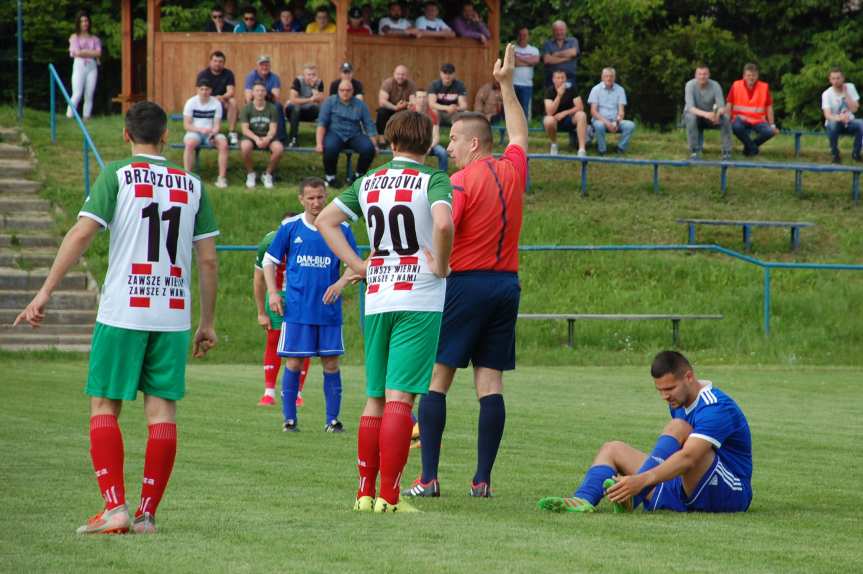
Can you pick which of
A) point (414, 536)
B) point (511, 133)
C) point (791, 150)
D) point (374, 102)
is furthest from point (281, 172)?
point (414, 536)

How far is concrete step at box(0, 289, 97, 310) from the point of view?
22.8 meters

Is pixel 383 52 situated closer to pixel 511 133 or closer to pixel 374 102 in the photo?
pixel 374 102

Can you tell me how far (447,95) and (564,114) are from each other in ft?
8.64

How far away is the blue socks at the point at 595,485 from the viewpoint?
830cm

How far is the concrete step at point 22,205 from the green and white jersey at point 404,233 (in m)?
19.1

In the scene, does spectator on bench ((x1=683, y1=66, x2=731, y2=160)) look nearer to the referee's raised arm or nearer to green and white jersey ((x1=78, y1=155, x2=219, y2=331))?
the referee's raised arm

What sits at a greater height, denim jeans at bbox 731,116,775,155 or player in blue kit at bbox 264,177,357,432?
denim jeans at bbox 731,116,775,155

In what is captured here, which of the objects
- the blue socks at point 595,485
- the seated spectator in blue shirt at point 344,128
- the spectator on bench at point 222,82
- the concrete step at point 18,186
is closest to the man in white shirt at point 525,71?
the seated spectator in blue shirt at point 344,128

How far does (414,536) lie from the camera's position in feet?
23.0

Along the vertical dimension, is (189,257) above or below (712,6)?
below

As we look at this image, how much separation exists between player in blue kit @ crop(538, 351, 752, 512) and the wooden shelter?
879 inches

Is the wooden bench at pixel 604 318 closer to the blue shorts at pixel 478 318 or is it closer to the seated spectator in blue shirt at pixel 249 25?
the seated spectator in blue shirt at pixel 249 25

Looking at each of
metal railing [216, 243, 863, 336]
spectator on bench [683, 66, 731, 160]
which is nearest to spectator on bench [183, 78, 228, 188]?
metal railing [216, 243, 863, 336]

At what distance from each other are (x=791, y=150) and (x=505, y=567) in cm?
2837
